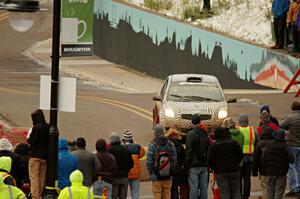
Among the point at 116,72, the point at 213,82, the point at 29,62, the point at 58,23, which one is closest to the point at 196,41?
the point at 116,72

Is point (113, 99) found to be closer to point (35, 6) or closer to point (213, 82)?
point (213, 82)

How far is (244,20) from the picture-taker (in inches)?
1684

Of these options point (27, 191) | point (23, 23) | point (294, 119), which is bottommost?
point (27, 191)

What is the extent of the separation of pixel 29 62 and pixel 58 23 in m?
36.2

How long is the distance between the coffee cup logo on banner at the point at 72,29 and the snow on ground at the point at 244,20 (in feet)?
76.7

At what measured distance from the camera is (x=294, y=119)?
20.1 m

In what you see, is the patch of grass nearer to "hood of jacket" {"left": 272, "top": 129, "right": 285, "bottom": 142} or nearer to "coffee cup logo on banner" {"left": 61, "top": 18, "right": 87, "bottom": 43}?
"hood of jacket" {"left": 272, "top": 129, "right": 285, "bottom": 142}

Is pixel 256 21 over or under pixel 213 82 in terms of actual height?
over

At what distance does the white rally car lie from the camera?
26297 millimetres

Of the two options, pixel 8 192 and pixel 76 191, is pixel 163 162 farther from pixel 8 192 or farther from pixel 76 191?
pixel 8 192

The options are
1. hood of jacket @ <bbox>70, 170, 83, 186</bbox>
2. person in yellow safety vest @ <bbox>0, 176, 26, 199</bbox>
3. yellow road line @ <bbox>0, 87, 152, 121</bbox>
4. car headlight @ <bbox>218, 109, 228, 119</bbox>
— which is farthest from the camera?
yellow road line @ <bbox>0, 87, 152, 121</bbox>

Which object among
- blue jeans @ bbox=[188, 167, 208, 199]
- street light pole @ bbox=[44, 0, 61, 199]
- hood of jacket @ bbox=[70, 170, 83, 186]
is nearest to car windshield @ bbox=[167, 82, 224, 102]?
blue jeans @ bbox=[188, 167, 208, 199]

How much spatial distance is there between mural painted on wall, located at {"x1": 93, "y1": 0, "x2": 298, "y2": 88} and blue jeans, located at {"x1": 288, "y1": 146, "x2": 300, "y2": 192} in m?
16.2

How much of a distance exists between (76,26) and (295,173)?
5.82 m
